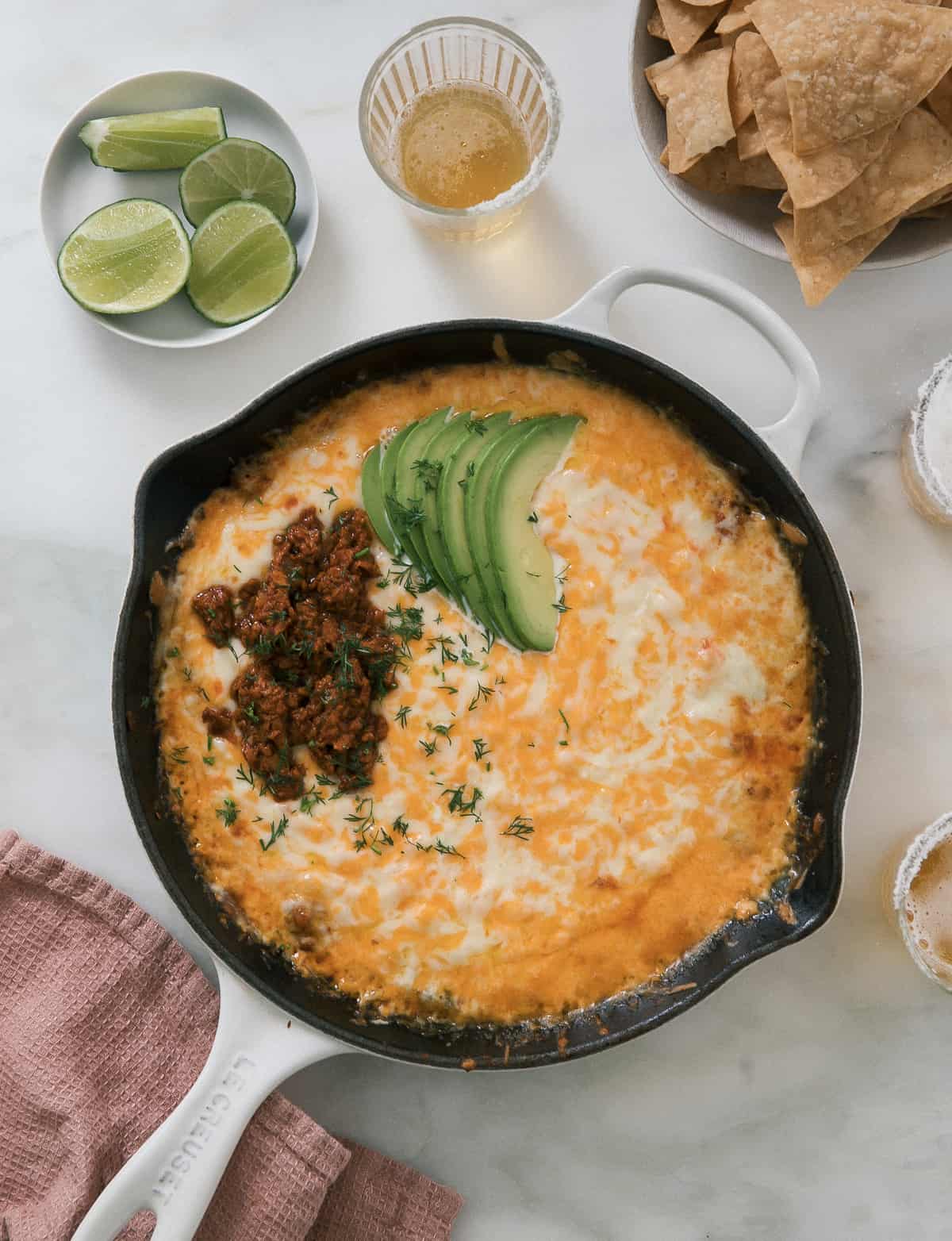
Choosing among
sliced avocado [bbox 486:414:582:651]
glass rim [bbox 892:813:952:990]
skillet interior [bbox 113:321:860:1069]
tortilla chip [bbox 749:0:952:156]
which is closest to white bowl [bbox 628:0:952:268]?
tortilla chip [bbox 749:0:952:156]

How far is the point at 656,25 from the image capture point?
117 inches

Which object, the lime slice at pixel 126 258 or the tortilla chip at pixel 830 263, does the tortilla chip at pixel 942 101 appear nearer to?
the tortilla chip at pixel 830 263

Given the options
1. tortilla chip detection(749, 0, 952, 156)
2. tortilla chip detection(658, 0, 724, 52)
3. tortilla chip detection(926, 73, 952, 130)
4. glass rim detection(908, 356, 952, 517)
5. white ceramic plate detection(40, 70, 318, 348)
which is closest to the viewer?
tortilla chip detection(749, 0, 952, 156)

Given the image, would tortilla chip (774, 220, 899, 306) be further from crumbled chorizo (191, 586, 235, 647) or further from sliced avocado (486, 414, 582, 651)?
crumbled chorizo (191, 586, 235, 647)

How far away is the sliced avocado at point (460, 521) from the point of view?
2.92 metres

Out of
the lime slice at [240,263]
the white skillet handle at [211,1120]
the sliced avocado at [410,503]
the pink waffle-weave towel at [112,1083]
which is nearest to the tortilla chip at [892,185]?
the sliced avocado at [410,503]

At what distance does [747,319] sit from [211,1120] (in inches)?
94.0

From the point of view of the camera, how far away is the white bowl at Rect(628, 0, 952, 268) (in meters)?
2.96

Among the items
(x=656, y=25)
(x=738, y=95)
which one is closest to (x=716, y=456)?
(x=738, y=95)

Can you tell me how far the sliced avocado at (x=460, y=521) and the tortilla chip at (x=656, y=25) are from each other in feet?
3.81

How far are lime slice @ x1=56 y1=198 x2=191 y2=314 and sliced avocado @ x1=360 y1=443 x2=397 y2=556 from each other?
0.76 meters

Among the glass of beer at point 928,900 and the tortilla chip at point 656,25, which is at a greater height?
the tortilla chip at point 656,25

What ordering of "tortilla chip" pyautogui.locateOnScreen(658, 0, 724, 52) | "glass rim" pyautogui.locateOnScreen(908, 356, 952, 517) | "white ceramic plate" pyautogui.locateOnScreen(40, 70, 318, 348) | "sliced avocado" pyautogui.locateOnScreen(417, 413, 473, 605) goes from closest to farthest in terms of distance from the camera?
"tortilla chip" pyautogui.locateOnScreen(658, 0, 724, 52), "sliced avocado" pyautogui.locateOnScreen(417, 413, 473, 605), "glass rim" pyautogui.locateOnScreen(908, 356, 952, 517), "white ceramic plate" pyautogui.locateOnScreen(40, 70, 318, 348)

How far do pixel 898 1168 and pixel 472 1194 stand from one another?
1.23m
